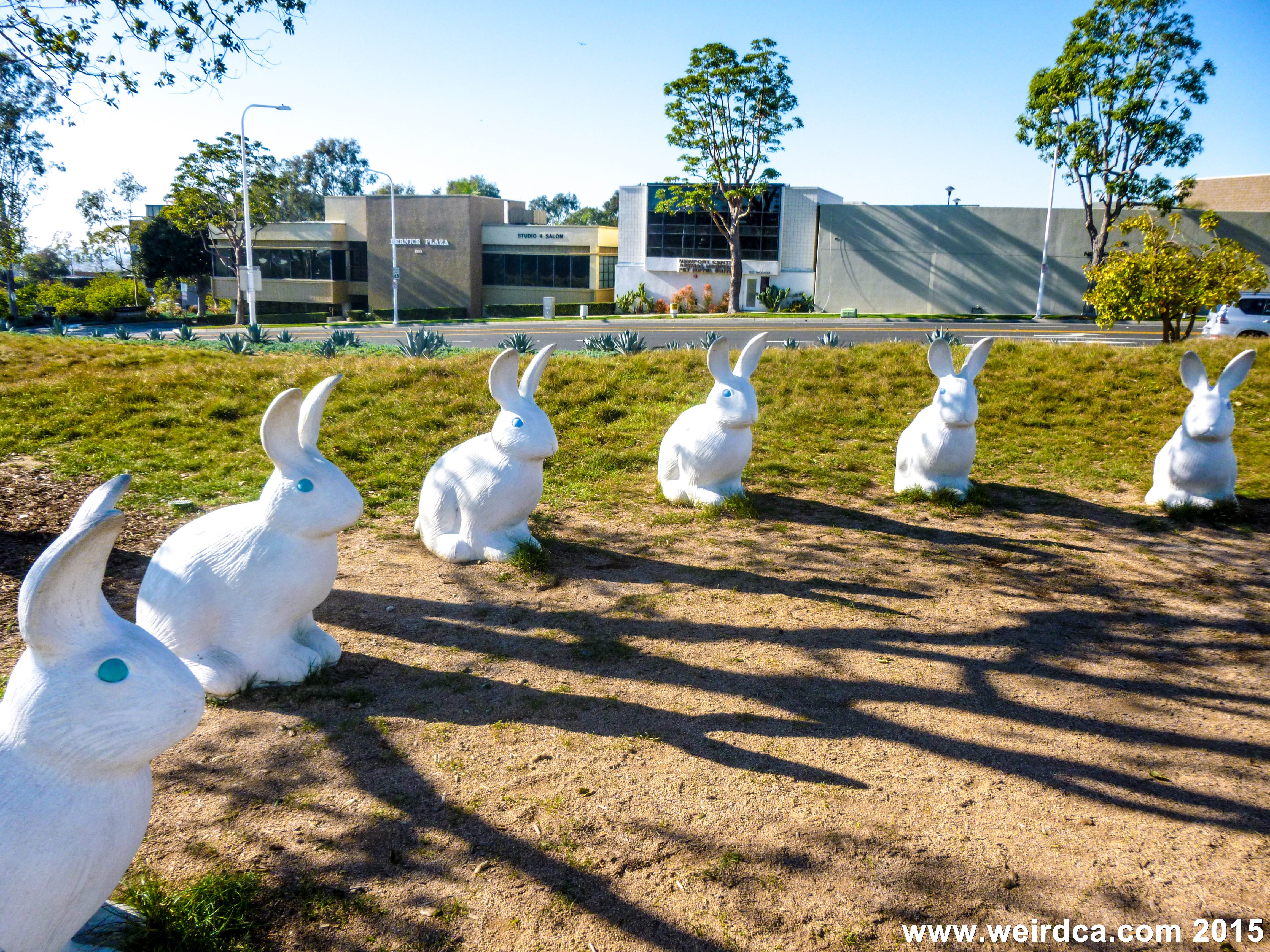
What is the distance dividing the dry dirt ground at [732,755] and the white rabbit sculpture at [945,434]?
5.08 ft

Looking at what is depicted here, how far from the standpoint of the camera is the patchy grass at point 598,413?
8.06 meters

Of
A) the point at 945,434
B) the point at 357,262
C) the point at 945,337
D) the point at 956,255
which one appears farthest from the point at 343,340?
the point at 357,262

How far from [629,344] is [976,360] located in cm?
638

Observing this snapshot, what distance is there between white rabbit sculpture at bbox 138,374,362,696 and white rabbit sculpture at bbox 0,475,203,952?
5.08 ft

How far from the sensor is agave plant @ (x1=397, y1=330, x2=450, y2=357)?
11977 millimetres

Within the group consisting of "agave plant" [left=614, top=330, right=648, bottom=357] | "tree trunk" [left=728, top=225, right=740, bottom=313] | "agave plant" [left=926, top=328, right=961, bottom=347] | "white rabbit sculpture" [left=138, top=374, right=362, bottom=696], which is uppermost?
"tree trunk" [left=728, top=225, right=740, bottom=313]

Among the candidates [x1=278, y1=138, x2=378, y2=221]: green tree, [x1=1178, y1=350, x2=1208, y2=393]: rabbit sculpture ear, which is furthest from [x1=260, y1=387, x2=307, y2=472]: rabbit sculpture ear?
[x1=278, y1=138, x2=378, y2=221]: green tree

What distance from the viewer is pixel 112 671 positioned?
208cm

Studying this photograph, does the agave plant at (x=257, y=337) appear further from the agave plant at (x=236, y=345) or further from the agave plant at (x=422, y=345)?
the agave plant at (x=422, y=345)

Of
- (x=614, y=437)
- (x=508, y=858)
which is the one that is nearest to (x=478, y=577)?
(x=508, y=858)

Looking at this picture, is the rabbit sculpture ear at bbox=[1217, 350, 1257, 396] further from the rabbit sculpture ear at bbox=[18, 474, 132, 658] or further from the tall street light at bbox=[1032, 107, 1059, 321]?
the tall street light at bbox=[1032, 107, 1059, 321]

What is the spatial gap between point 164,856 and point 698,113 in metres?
33.4

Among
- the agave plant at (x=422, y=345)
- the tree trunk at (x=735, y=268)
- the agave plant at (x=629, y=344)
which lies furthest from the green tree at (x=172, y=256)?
the agave plant at (x=629, y=344)

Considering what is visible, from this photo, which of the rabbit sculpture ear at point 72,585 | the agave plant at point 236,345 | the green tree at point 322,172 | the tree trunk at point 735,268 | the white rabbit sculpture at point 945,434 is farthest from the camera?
Result: the green tree at point 322,172
